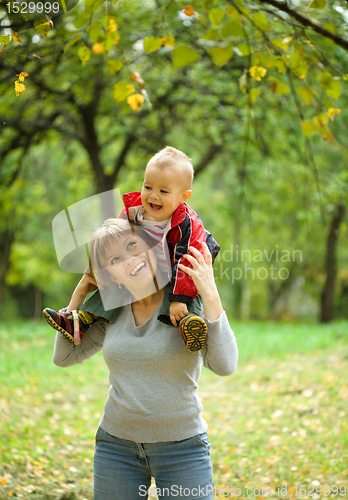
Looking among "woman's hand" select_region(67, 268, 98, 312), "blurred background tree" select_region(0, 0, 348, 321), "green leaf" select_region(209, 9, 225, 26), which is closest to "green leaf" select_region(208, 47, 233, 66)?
"blurred background tree" select_region(0, 0, 348, 321)

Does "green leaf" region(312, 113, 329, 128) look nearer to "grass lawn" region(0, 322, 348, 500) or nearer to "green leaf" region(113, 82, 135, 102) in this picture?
"green leaf" region(113, 82, 135, 102)

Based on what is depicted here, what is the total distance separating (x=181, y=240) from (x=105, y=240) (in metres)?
0.32

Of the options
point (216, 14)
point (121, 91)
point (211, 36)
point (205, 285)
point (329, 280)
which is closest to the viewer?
point (211, 36)

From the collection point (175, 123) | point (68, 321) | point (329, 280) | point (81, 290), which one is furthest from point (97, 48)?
point (329, 280)

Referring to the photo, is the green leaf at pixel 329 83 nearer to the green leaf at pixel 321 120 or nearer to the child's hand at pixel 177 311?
the green leaf at pixel 321 120

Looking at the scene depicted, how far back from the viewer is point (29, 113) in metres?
7.75

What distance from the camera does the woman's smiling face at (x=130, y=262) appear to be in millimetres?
1664

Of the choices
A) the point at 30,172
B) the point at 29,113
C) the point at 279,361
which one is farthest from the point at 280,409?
the point at 30,172

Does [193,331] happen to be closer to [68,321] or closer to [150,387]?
[150,387]

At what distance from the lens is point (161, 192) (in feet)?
6.33

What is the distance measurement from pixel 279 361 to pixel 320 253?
330 inches

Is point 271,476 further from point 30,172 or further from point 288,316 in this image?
point 288,316

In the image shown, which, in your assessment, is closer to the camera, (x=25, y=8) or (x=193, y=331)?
(x=193, y=331)

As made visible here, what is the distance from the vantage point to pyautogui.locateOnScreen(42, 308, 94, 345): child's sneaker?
177cm
